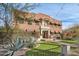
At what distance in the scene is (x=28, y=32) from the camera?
1210mm

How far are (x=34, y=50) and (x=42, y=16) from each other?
209 mm

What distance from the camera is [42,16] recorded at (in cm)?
121

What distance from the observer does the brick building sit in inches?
47.4

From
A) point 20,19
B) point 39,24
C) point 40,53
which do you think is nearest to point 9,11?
point 20,19

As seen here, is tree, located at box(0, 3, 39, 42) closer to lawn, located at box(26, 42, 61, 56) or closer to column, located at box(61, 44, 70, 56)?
lawn, located at box(26, 42, 61, 56)

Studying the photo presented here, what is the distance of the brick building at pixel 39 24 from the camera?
1205 millimetres

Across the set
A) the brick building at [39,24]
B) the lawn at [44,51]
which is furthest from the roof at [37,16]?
the lawn at [44,51]

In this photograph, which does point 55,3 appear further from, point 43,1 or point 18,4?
point 18,4

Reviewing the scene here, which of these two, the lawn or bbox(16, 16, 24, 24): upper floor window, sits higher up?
bbox(16, 16, 24, 24): upper floor window

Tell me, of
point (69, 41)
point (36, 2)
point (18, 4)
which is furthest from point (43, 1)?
point (69, 41)

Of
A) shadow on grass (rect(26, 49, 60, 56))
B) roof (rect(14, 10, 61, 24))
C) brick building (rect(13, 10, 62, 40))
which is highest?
roof (rect(14, 10, 61, 24))

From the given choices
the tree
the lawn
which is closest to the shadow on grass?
the lawn

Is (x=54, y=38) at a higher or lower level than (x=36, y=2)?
lower

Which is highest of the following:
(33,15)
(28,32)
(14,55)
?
(33,15)
